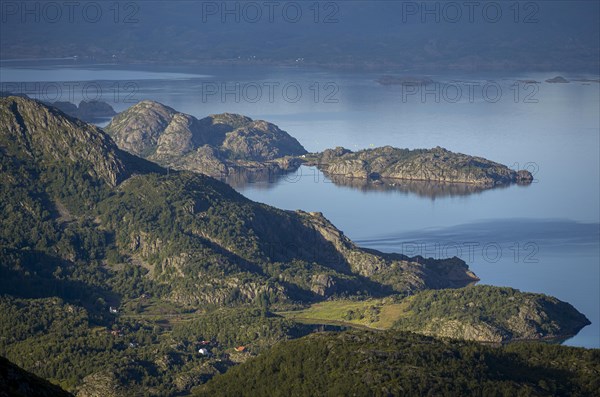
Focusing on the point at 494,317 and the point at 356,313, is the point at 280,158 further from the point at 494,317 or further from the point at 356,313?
the point at 494,317

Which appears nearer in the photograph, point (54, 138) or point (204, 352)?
point (204, 352)

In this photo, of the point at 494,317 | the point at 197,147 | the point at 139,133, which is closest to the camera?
the point at 494,317

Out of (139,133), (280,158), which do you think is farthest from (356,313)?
(139,133)

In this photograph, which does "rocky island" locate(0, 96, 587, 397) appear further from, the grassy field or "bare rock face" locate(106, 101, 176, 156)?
"bare rock face" locate(106, 101, 176, 156)

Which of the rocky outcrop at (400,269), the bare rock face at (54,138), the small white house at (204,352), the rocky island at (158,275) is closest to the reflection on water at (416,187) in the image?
the rocky island at (158,275)

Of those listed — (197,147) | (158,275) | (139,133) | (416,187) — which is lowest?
(416,187)

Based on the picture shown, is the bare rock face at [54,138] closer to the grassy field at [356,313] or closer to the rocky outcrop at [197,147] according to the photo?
the grassy field at [356,313]
